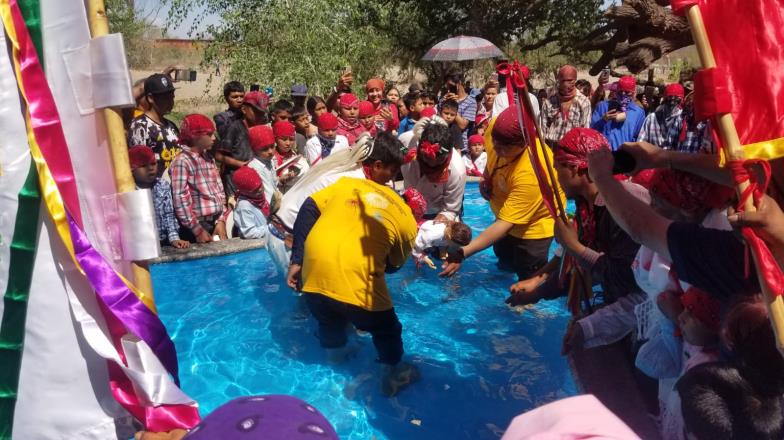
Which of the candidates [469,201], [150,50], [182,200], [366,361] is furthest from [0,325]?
[150,50]

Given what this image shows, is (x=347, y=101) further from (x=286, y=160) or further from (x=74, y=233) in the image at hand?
(x=74, y=233)

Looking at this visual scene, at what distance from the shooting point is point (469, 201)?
31.3 feet

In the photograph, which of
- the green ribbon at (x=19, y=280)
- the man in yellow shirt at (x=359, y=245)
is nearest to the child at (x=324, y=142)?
the man in yellow shirt at (x=359, y=245)

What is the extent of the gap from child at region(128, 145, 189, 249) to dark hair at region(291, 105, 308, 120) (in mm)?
2426

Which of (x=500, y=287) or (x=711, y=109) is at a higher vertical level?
(x=711, y=109)

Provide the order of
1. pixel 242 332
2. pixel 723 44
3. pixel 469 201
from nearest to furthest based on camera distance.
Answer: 1. pixel 723 44
2. pixel 242 332
3. pixel 469 201

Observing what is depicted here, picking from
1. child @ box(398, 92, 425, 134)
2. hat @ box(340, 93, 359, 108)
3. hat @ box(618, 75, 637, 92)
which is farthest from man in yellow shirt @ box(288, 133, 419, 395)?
hat @ box(618, 75, 637, 92)

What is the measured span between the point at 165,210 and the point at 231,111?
2.00 metres

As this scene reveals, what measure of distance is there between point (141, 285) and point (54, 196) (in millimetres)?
423

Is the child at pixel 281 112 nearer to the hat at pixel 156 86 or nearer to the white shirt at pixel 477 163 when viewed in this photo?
the hat at pixel 156 86

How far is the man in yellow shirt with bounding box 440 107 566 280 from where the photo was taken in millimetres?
4500

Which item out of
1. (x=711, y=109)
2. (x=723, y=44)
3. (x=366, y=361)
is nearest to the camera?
(x=711, y=109)

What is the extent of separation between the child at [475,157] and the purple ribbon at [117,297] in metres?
7.69

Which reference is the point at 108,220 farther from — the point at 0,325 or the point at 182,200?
the point at 182,200
